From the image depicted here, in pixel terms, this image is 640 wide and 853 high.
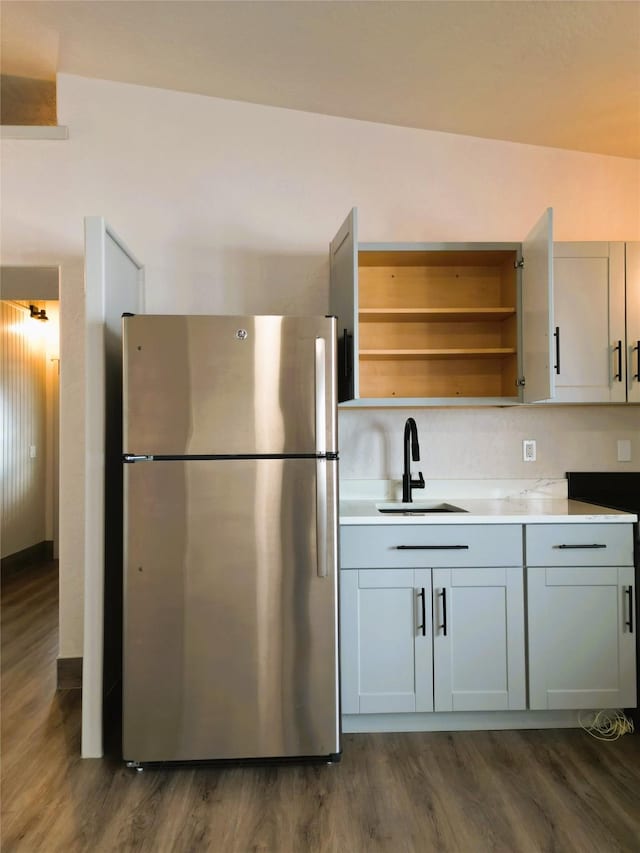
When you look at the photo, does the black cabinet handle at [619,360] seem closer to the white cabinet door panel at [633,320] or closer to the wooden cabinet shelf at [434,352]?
the white cabinet door panel at [633,320]

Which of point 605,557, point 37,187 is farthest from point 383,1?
point 605,557

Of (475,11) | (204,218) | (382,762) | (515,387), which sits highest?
(475,11)

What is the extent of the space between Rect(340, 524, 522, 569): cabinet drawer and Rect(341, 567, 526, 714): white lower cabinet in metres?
0.03

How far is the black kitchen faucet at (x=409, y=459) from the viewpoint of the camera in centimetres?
298

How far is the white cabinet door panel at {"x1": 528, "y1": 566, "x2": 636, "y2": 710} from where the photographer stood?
102 inches

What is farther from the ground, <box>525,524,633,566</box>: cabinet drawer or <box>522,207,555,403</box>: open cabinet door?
<box>522,207,555,403</box>: open cabinet door

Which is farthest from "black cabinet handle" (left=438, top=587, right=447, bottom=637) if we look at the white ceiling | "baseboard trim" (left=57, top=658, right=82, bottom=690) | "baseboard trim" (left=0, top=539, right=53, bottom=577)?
"baseboard trim" (left=0, top=539, right=53, bottom=577)

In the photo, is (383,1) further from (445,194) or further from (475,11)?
(445,194)

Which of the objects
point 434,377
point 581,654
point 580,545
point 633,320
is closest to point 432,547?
point 580,545

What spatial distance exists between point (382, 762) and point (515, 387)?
67.9 inches

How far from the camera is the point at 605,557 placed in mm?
2627

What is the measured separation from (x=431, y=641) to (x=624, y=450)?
4.93 feet

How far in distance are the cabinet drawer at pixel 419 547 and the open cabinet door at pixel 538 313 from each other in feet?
2.18

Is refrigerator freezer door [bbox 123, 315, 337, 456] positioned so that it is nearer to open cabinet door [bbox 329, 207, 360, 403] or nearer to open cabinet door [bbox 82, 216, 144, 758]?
open cabinet door [bbox 82, 216, 144, 758]
